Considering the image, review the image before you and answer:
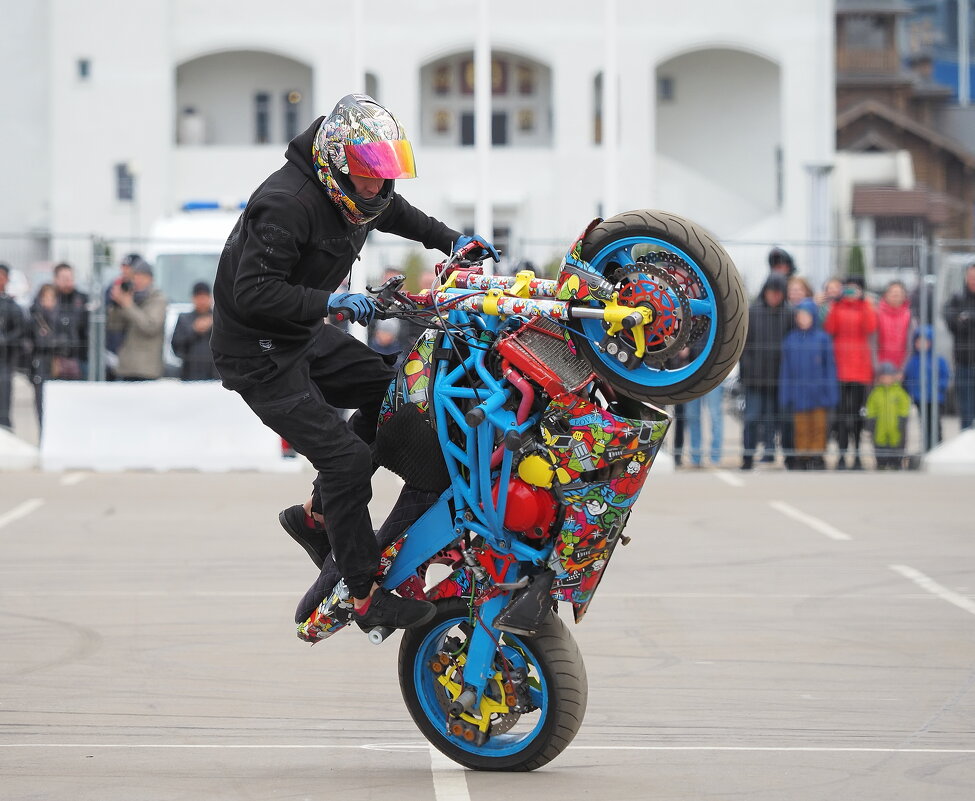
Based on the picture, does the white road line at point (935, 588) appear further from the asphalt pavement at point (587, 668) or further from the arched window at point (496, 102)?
the arched window at point (496, 102)

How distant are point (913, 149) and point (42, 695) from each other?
65.9m

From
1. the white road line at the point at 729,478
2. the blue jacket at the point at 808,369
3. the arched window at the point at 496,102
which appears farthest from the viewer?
the arched window at the point at 496,102

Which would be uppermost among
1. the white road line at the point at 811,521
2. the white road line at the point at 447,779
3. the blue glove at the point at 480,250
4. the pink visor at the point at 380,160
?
the pink visor at the point at 380,160

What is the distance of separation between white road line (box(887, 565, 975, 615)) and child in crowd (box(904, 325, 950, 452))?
20.1 feet

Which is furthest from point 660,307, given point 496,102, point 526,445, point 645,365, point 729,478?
point 496,102

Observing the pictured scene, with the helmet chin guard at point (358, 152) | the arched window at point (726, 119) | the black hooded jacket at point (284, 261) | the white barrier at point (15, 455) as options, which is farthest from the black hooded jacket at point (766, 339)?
the arched window at point (726, 119)

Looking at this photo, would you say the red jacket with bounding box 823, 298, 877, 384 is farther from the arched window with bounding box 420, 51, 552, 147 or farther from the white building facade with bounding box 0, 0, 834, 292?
the arched window with bounding box 420, 51, 552, 147

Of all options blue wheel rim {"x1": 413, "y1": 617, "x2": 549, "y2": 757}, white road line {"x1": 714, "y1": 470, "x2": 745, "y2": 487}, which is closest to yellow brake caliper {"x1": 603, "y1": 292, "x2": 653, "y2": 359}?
blue wheel rim {"x1": 413, "y1": 617, "x2": 549, "y2": 757}

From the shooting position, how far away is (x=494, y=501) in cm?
568

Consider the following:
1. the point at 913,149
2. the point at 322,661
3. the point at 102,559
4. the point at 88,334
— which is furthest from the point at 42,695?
the point at 913,149

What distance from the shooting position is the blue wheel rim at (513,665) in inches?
229

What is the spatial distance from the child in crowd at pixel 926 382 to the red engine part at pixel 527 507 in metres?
11.5

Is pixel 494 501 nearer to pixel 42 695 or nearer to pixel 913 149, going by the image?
pixel 42 695

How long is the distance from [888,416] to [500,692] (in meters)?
11.3
